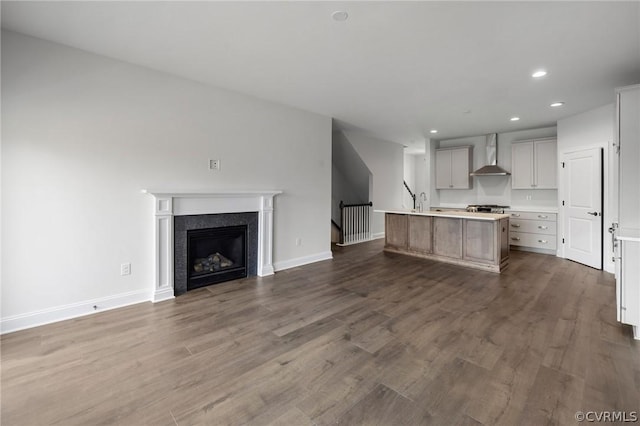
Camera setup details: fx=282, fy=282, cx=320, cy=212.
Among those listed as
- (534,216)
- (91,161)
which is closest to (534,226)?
(534,216)

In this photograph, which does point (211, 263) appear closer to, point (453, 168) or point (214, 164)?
point (214, 164)

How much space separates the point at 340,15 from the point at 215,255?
134 inches

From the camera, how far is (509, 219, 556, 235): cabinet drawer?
5.73m

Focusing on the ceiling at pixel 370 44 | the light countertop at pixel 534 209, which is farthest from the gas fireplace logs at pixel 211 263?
the light countertop at pixel 534 209

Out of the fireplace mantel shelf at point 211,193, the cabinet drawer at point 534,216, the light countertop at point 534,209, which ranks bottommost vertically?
the cabinet drawer at point 534,216

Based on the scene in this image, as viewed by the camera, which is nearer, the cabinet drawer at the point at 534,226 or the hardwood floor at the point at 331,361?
the hardwood floor at the point at 331,361

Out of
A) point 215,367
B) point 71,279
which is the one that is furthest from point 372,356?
point 71,279

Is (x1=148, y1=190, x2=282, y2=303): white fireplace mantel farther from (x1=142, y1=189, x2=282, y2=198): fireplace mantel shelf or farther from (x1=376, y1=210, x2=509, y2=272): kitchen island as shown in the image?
(x1=376, y1=210, x2=509, y2=272): kitchen island

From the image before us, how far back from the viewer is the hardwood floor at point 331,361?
5.47ft

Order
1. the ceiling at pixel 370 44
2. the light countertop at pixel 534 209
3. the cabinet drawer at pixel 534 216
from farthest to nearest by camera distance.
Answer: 1. the light countertop at pixel 534 209
2. the cabinet drawer at pixel 534 216
3. the ceiling at pixel 370 44

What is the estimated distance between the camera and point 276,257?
464cm

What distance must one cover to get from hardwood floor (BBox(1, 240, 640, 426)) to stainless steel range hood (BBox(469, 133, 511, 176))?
3534 millimetres

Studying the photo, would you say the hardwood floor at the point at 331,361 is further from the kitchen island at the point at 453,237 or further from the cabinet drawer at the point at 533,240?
the cabinet drawer at the point at 533,240

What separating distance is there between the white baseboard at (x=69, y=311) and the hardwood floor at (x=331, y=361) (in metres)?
0.11
